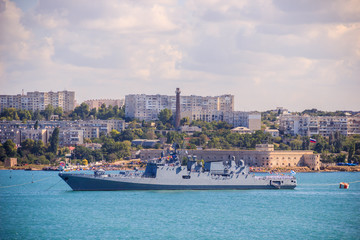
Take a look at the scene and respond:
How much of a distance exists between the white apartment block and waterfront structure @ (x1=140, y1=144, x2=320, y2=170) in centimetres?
2709

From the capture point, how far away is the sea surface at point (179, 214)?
37969 millimetres

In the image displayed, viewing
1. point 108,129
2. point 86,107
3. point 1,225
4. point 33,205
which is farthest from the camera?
point 86,107

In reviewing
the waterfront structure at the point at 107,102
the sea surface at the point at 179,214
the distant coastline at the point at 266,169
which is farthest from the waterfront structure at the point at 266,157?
the waterfront structure at the point at 107,102

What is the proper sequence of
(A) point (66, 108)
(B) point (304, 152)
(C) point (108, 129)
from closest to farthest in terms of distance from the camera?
(B) point (304, 152)
(C) point (108, 129)
(A) point (66, 108)

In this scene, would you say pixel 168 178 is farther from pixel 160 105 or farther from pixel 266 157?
pixel 160 105

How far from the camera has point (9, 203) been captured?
49.0 metres

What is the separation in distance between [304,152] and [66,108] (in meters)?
73.2

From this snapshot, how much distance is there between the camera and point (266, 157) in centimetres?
9612

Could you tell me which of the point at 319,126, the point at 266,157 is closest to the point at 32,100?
the point at 319,126

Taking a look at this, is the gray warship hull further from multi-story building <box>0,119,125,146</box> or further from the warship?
multi-story building <box>0,119,125,146</box>

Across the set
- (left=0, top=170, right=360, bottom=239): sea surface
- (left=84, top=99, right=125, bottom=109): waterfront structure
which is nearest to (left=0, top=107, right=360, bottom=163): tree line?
(left=0, top=170, right=360, bottom=239): sea surface

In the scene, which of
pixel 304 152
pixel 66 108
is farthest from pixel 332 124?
pixel 66 108

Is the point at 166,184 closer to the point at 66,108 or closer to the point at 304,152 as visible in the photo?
the point at 304,152

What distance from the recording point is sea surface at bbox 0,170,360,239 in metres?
38.0
